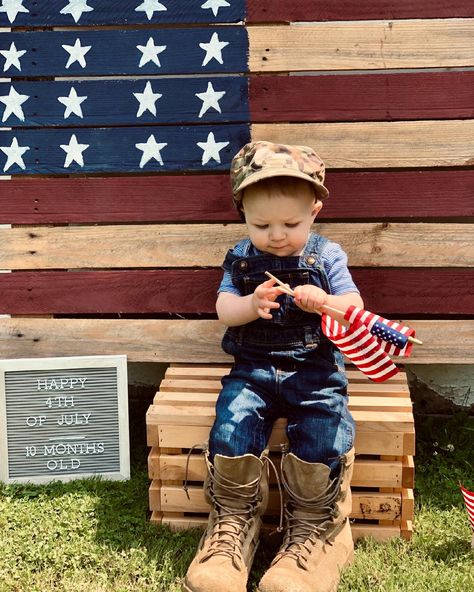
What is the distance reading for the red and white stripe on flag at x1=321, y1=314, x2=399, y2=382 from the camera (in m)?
2.61

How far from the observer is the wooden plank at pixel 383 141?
334 centimetres

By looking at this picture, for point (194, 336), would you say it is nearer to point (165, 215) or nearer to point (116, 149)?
point (165, 215)

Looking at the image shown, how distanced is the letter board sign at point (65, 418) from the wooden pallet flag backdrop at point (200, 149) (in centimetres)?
20

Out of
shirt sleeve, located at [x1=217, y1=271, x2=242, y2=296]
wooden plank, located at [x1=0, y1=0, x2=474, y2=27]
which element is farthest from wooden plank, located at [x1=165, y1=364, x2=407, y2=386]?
wooden plank, located at [x1=0, y1=0, x2=474, y2=27]

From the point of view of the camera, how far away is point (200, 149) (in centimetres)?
345

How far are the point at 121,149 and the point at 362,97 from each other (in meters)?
1.11

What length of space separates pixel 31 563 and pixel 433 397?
2.14 meters

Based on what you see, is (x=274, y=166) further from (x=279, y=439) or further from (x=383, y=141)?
(x=279, y=439)

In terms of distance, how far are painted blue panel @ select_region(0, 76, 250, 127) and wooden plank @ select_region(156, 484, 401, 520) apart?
1.62 metres

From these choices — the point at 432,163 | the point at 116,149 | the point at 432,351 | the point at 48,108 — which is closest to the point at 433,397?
the point at 432,351

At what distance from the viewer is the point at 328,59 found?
334 cm

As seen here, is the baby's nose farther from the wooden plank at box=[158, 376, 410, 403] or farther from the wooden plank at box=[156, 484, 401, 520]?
the wooden plank at box=[156, 484, 401, 520]

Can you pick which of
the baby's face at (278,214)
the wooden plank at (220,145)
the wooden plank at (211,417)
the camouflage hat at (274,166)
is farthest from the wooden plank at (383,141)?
the wooden plank at (211,417)

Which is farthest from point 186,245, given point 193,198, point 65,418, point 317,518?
point 317,518
